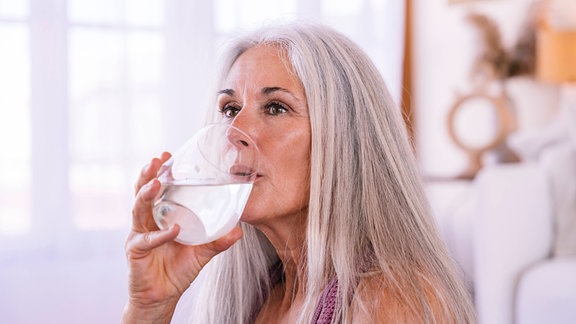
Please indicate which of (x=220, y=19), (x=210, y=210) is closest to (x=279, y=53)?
(x=210, y=210)

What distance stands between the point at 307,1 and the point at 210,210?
2.84 meters

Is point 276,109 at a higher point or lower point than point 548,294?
higher

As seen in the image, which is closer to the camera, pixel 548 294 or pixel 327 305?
pixel 327 305

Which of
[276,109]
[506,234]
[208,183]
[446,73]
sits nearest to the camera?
[208,183]

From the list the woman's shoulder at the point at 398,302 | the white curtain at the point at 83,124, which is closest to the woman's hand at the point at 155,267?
the woman's shoulder at the point at 398,302

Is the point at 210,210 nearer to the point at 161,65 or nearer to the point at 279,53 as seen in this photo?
the point at 279,53

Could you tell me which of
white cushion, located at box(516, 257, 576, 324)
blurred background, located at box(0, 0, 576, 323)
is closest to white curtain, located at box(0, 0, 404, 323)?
blurred background, located at box(0, 0, 576, 323)

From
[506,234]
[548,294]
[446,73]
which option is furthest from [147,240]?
[446,73]

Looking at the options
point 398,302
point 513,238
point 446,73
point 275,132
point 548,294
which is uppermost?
point 446,73

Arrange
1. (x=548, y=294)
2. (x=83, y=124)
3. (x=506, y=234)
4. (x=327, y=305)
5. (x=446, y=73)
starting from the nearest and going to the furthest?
(x=327, y=305) → (x=548, y=294) → (x=506, y=234) → (x=83, y=124) → (x=446, y=73)

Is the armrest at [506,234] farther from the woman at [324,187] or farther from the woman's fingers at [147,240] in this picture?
the woman's fingers at [147,240]

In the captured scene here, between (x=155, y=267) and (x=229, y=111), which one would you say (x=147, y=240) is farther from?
(x=229, y=111)

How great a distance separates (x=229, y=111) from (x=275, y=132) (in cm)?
12

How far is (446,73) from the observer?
443 cm
